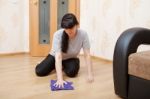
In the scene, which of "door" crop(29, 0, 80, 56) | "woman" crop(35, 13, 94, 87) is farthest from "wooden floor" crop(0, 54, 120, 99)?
"door" crop(29, 0, 80, 56)

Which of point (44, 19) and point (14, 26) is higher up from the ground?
point (44, 19)

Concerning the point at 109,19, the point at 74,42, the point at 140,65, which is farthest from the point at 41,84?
the point at 109,19

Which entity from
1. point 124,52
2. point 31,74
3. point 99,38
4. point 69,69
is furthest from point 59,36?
point 99,38

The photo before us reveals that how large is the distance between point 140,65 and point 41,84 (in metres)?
1.08

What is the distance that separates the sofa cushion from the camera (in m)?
1.85

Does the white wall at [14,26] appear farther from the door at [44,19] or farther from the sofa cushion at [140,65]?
the sofa cushion at [140,65]

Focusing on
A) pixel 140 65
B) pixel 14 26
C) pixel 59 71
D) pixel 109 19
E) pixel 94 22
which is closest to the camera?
pixel 140 65

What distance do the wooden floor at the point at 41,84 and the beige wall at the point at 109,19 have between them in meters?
0.36

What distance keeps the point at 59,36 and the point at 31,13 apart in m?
1.36

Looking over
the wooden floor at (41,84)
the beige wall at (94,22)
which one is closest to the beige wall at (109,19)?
the beige wall at (94,22)

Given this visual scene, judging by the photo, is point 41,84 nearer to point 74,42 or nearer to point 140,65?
point 74,42

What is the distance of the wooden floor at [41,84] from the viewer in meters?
2.22

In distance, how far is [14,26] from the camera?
12.6ft

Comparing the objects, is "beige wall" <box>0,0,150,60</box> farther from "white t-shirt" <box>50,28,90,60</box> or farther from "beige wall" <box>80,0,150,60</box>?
"white t-shirt" <box>50,28,90,60</box>
